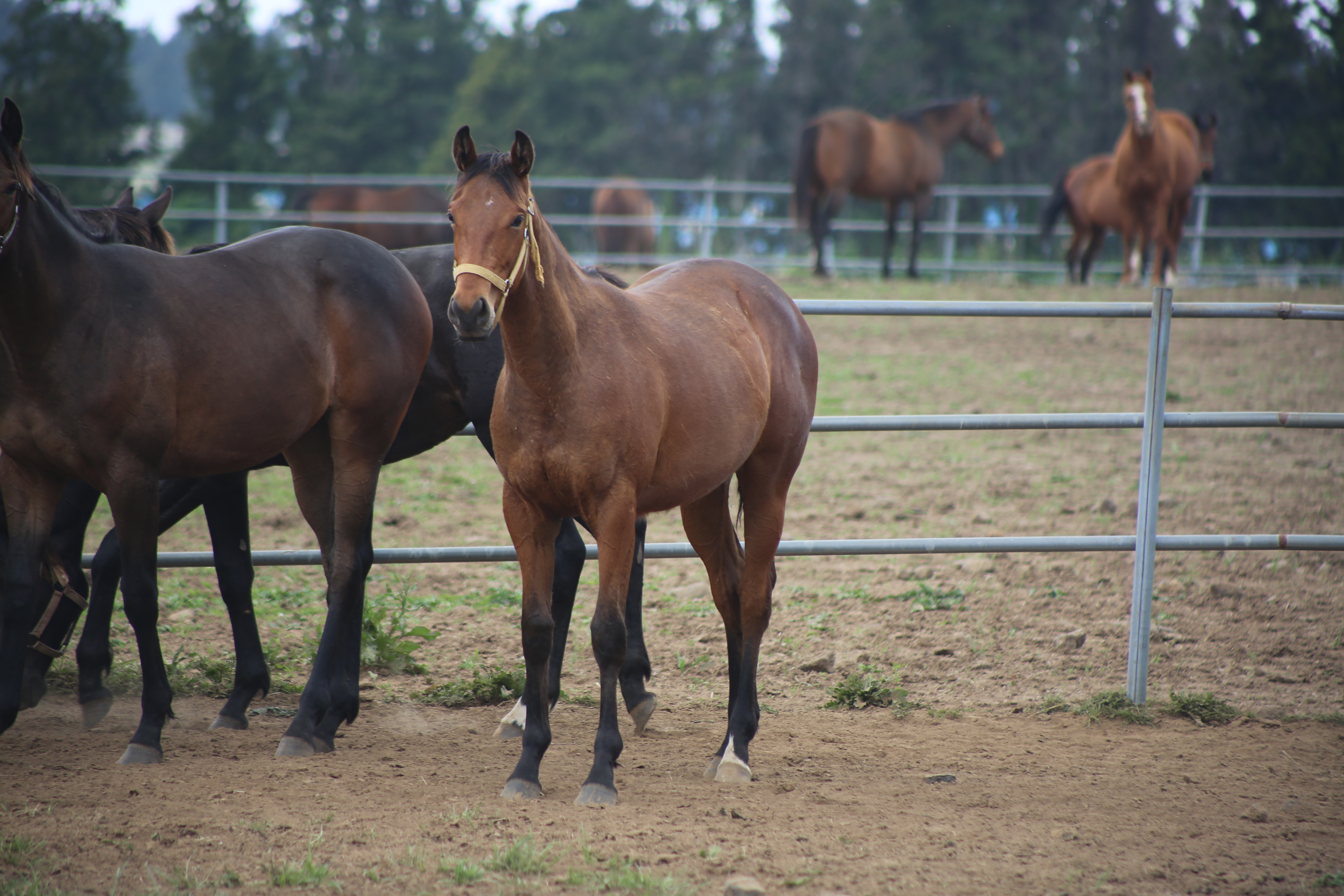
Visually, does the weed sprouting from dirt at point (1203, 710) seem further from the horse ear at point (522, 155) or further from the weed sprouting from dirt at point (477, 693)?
the horse ear at point (522, 155)

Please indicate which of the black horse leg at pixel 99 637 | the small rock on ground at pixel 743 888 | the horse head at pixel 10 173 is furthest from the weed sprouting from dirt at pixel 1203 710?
the horse head at pixel 10 173

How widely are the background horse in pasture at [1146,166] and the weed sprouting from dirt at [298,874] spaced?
11330 mm

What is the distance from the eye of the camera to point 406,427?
13.7ft

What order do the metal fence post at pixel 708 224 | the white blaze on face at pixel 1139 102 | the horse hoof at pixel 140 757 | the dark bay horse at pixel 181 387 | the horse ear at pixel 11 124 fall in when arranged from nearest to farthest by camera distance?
1. the horse ear at pixel 11 124
2. the dark bay horse at pixel 181 387
3. the horse hoof at pixel 140 757
4. the white blaze on face at pixel 1139 102
5. the metal fence post at pixel 708 224

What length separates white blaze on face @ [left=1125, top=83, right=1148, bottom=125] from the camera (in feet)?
36.9

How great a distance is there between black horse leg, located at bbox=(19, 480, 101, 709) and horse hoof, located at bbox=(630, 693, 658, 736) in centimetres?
198

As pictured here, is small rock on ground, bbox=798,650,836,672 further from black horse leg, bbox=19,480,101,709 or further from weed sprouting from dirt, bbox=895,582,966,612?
black horse leg, bbox=19,480,101,709

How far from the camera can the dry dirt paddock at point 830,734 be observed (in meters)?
2.63

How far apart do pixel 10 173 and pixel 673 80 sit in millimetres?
30410

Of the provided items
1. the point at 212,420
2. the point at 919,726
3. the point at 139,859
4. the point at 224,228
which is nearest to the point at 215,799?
the point at 139,859

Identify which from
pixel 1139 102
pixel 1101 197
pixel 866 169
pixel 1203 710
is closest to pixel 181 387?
pixel 1203 710

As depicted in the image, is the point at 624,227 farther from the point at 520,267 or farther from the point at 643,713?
the point at 520,267

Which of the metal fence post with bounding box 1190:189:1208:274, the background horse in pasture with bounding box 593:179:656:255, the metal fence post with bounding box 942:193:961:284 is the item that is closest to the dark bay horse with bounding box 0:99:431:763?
the metal fence post with bounding box 942:193:961:284

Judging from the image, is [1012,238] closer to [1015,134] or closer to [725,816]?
[1015,134]
